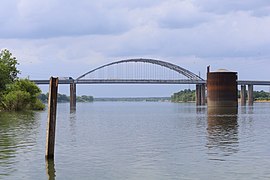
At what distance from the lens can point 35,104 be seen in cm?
9381

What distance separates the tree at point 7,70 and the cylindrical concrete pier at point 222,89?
56.2m

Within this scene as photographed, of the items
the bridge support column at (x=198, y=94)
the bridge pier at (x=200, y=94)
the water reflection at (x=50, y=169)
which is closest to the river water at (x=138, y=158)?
the water reflection at (x=50, y=169)

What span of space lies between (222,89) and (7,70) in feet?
208

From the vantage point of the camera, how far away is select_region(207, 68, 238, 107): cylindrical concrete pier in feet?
409

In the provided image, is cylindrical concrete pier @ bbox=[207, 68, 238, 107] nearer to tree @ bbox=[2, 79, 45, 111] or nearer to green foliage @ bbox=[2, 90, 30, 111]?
tree @ bbox=[2, 79, 45, 111]

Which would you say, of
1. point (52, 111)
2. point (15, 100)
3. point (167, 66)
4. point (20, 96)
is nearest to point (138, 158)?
point (52, 111)

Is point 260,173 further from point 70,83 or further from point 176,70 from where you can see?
point 176,70

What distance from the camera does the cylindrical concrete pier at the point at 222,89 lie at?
409 feet

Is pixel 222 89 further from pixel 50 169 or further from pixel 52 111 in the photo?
pixel 50 169

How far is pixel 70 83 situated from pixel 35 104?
7027cm

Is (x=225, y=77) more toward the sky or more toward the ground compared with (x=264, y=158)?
more toward the sky

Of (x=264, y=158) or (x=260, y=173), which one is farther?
(x=264, y=158)

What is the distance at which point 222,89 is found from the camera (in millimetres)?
125750

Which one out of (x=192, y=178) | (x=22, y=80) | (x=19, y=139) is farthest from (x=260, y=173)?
(x=22, y=80)
